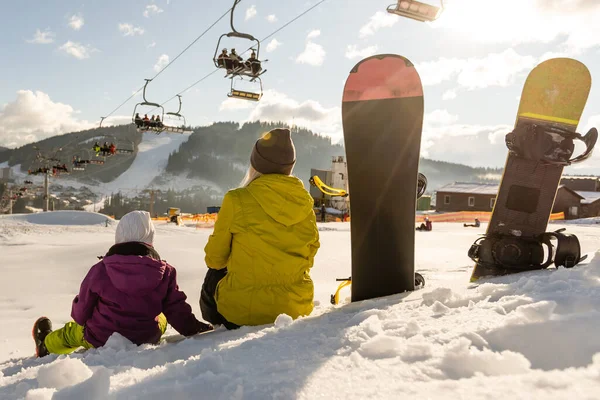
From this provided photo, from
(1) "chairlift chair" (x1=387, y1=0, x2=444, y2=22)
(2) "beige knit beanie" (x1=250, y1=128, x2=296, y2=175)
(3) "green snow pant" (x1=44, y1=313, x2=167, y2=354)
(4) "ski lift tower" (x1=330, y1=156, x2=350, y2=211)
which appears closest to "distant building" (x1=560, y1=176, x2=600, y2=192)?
(4) "ski lift tower" (x1=330, y1=156, x2=350, y2=211)

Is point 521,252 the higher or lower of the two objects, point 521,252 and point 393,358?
the higher

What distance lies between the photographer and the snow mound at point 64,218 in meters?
22.2

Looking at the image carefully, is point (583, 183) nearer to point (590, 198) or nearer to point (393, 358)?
point (590, 198)

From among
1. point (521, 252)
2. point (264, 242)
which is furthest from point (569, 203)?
point (264, 242)

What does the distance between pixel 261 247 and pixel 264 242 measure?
0.04 m

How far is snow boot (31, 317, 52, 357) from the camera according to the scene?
Result: 2.91m

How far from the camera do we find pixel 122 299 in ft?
8.61

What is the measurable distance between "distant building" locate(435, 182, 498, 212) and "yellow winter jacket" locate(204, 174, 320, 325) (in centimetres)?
4816

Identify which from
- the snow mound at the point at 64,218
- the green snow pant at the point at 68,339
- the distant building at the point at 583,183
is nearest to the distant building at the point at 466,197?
the distant building at the point at 583,183

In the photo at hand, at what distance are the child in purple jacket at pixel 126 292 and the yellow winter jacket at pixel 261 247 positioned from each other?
39 cm

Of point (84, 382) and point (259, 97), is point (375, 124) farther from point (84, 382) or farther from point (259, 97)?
point (259, 97)

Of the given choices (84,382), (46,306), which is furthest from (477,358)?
(46,306)

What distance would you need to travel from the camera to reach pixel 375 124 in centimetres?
375

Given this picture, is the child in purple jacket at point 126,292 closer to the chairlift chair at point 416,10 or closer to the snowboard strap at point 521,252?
the snowboard strap at point 521,252
